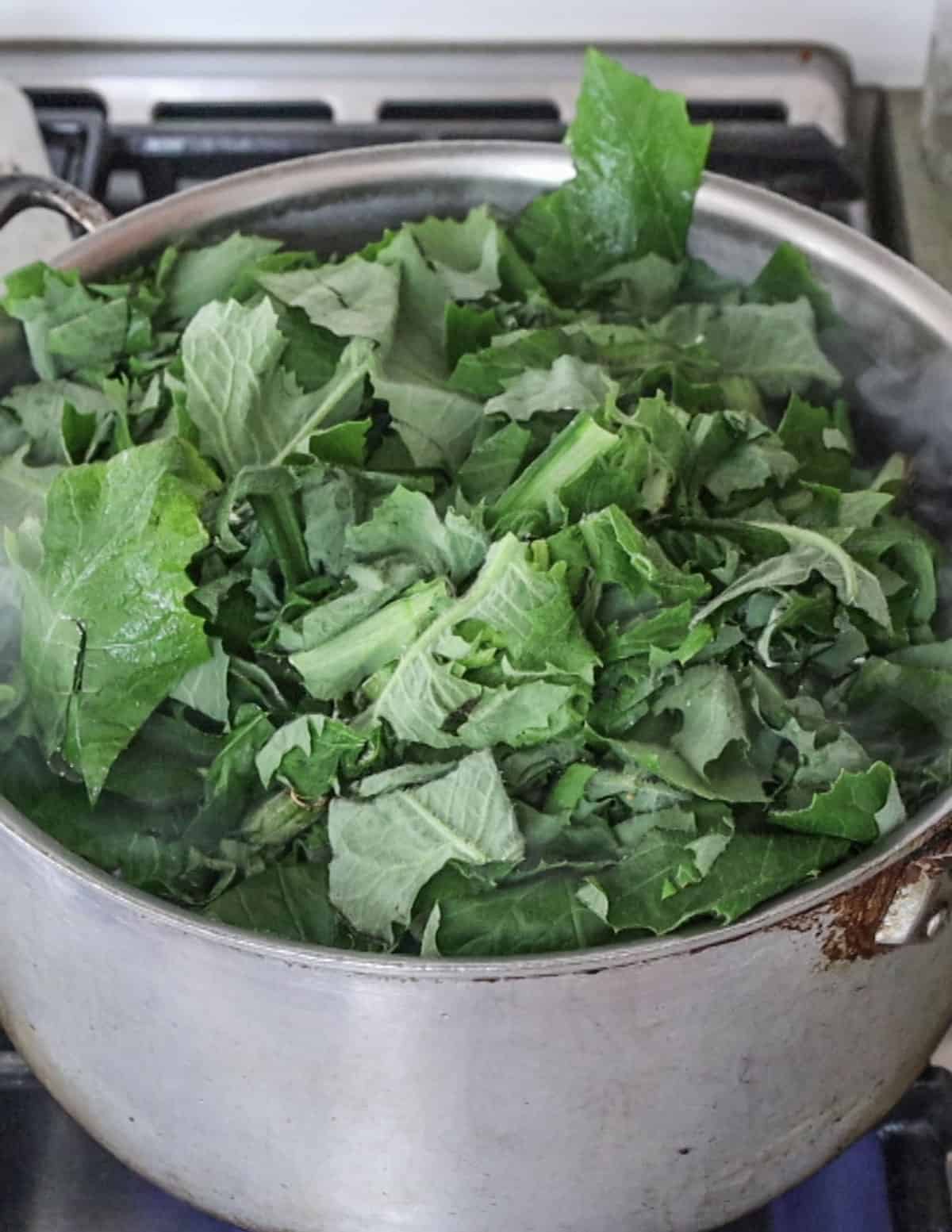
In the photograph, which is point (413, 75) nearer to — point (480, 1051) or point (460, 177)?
point (460, 177)

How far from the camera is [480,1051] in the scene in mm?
486

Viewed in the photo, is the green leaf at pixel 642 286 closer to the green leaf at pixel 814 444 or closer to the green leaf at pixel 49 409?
the green leaf at pixel 814 444

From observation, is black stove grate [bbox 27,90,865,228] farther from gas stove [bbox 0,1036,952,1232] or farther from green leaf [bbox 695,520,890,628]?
gas stove [bbox 0,1036,952,1232]

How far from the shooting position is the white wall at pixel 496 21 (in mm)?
1038

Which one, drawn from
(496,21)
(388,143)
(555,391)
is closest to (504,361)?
(555,391)

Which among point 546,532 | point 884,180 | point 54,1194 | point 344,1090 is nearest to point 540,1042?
point 344,1090

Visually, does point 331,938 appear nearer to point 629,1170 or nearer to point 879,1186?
point 629,1170

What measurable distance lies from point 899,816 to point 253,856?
0.78 ft

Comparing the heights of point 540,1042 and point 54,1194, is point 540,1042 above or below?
above

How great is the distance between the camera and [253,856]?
1.85 feet

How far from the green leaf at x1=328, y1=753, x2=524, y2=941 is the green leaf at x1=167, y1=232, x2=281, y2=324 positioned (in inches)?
12.3

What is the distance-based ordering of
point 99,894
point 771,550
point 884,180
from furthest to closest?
1. point 884,180
2. point 771,550
3. point 99,894

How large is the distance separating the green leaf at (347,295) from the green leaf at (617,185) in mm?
101

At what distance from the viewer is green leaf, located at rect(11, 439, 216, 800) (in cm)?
55
